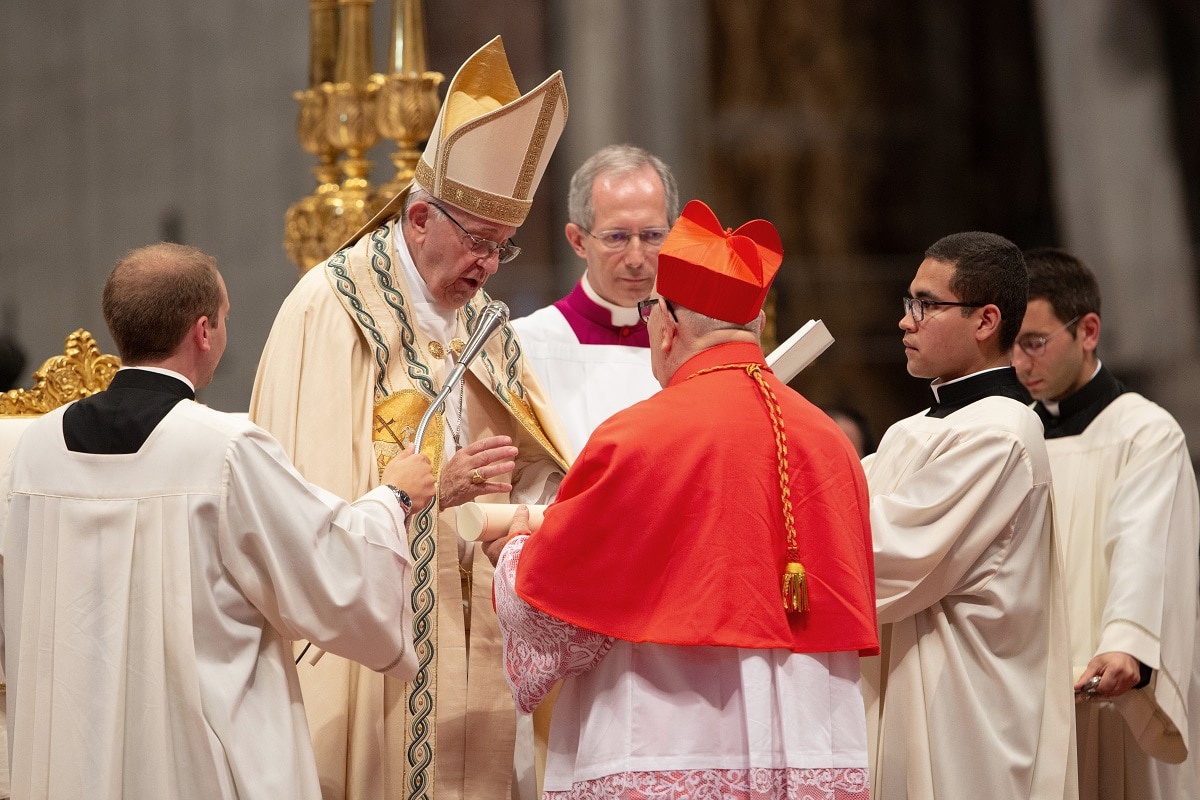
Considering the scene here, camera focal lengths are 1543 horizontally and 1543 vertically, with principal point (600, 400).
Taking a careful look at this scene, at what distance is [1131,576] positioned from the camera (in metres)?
4.55

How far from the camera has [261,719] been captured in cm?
312

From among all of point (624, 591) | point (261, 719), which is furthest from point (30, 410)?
point (624, 591)

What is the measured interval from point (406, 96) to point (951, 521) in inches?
124

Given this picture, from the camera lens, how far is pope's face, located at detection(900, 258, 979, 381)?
3.97m

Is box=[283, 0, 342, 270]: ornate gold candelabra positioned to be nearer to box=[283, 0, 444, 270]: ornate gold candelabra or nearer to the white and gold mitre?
box=[283, 0, 444, 270]: ornate gold candelabra

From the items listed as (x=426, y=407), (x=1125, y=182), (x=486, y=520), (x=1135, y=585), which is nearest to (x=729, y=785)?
(x=486, y=520)

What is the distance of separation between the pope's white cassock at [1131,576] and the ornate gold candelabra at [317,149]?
9.50 ft

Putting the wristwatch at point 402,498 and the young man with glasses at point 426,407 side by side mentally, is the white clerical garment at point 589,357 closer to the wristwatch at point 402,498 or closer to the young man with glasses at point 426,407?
the young man with glasses at point 426,407

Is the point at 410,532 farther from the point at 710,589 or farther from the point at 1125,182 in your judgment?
the point at 1125,182

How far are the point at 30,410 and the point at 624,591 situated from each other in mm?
2107

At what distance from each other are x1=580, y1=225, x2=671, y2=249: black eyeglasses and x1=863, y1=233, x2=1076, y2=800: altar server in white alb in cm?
109

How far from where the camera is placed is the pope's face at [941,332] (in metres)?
3.97

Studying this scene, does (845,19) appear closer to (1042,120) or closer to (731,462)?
(1042,120)

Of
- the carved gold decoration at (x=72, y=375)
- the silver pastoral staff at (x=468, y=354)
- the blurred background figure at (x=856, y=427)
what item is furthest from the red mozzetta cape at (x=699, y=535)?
the blurred background figure at (x=856, y=427)
